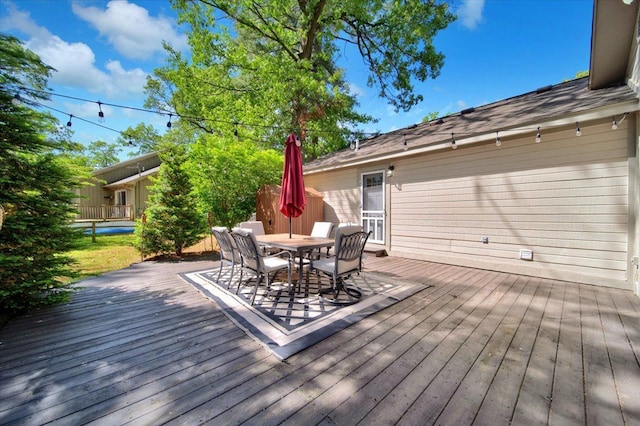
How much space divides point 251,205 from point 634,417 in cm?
815

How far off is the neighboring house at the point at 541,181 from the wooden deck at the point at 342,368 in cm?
123

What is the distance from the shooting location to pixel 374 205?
748 centimetres

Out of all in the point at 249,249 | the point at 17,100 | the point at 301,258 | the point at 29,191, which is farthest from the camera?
the point at 301,258

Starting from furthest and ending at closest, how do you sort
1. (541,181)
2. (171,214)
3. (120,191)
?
1. (120,191)
2. (171,214)
3. (541,181)

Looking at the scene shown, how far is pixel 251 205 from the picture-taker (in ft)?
27.6

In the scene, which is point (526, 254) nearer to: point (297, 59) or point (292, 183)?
point (292, 183)

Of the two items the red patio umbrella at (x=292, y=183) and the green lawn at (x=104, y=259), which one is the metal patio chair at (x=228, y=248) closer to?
the red patio umbrella at (x=292, y=183)

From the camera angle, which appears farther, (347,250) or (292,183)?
(292,183)

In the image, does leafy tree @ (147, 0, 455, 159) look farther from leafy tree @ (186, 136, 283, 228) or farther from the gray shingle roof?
the gray shingle roof

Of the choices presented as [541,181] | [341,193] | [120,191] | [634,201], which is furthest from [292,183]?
[120,191]

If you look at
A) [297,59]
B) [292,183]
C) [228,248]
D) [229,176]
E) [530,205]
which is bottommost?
[228,248]

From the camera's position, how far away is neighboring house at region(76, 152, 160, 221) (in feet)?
57.5

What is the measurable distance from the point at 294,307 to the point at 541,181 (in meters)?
4.96

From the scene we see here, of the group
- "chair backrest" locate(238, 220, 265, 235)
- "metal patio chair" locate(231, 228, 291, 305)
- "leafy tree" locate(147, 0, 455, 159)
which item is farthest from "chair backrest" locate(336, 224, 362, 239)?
"leafy tree" locate(147, 0, 455, 159)
